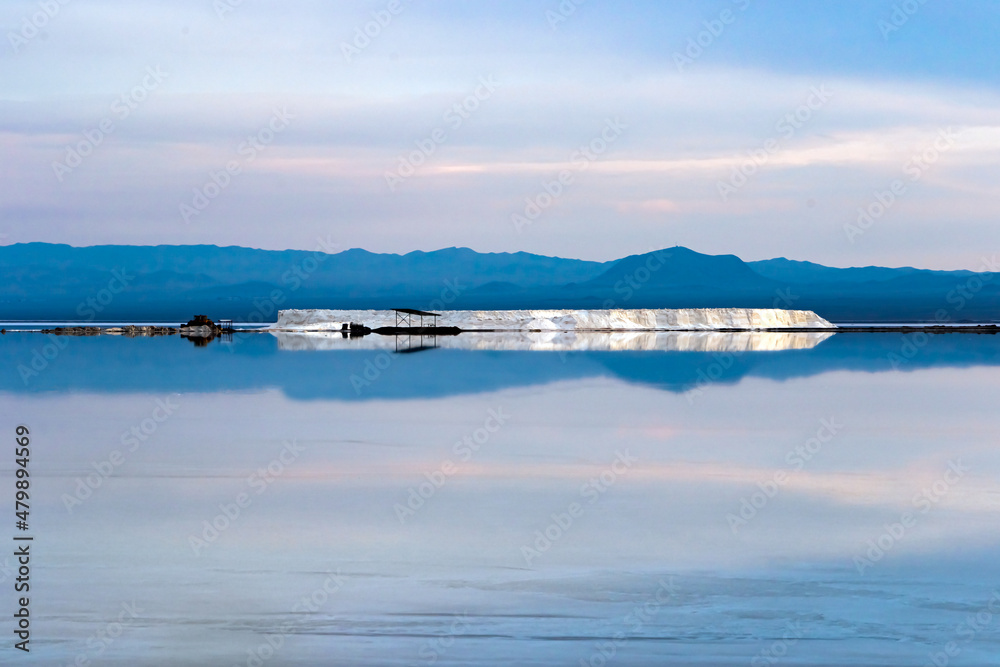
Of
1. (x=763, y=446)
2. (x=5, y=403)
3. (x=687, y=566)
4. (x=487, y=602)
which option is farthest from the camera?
(x=5, y=403)

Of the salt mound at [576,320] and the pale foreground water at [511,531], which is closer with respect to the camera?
the pale foreground water at [511,531]

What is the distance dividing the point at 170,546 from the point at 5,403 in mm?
15947

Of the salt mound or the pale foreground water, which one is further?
the salt mound

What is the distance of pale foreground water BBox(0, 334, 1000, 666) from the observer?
25.2 feet

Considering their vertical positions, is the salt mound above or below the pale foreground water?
above

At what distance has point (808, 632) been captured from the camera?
7742 mm

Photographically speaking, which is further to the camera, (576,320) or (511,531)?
(576,320)

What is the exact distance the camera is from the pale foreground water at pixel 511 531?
7.67 m

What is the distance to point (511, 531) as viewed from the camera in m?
10.9

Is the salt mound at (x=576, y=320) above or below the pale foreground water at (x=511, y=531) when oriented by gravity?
above

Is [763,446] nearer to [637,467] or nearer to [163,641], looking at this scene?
[637,467]

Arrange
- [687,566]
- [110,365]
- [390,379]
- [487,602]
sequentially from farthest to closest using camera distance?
[110,365]
[390,379]
[687,566]
[487,602]

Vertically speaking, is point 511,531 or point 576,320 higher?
point 576,320

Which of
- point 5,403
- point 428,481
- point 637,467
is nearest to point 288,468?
point 428,481
